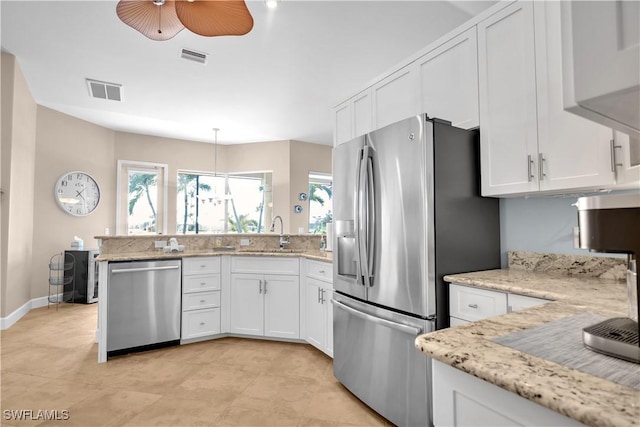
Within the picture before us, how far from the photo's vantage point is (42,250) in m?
4.95

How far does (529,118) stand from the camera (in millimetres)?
1771

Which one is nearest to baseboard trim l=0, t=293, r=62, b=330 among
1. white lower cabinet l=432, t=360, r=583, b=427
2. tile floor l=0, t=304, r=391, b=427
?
tile floor l=0, t=304, r=391, b=427

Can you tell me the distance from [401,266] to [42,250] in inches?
218

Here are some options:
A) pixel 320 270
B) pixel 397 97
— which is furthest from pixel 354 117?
pixel 320 270

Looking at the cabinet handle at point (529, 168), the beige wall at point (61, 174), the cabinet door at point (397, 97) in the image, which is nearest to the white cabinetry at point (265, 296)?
the cabinet door at point (397, 97)

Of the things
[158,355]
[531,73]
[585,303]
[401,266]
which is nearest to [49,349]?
[158,355]

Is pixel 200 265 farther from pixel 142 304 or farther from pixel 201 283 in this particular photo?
pixel 142 304

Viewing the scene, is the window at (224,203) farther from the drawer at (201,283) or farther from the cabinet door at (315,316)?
the cabinet door at (315,316)

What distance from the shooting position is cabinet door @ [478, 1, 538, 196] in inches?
69.6

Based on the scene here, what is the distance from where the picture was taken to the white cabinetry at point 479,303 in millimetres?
1516

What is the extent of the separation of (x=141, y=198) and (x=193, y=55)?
395 cm

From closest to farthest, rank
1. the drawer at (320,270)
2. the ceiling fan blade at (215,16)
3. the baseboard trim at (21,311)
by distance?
1. the ceiling fan blade at (215,16)
2. the drawer at (320,270)
3. the baseboard trim at (21,311)

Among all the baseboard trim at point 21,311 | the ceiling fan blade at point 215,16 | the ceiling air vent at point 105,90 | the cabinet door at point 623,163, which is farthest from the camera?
the ceiling air vent at point 105,90

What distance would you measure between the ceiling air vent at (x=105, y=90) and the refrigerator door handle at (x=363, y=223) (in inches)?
146
